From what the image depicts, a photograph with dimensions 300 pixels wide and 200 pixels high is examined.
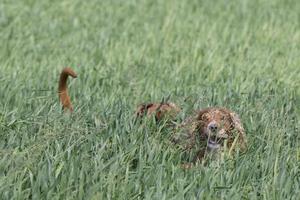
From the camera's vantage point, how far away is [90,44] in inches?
361

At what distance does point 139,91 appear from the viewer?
21.9 feet

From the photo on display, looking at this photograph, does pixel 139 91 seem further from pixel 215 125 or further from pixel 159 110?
pixel 215 125

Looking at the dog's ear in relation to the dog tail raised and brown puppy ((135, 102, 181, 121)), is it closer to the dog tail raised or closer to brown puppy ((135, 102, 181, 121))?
brown puppy ((135, 102, 181, 121))

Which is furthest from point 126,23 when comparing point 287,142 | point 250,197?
point 250,197

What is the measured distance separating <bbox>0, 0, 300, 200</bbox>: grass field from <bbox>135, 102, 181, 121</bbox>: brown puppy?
87 mm

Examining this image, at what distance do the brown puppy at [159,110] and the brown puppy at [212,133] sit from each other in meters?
0.43

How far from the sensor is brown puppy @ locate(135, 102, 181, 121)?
5.46 m

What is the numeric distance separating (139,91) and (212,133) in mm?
1860

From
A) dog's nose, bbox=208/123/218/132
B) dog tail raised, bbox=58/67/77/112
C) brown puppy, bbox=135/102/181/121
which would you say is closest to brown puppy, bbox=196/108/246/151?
dog's nose, bbox=208/123/218/132

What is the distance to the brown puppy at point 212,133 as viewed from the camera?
4.88m

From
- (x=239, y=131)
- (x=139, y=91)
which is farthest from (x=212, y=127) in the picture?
(x=139, y=91)

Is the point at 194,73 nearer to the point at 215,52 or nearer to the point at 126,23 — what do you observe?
the point at 215,52

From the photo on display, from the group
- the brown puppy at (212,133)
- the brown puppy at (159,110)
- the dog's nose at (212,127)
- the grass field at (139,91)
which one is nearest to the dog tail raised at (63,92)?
the grass field at (139,91)

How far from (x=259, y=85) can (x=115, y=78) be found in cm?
129
